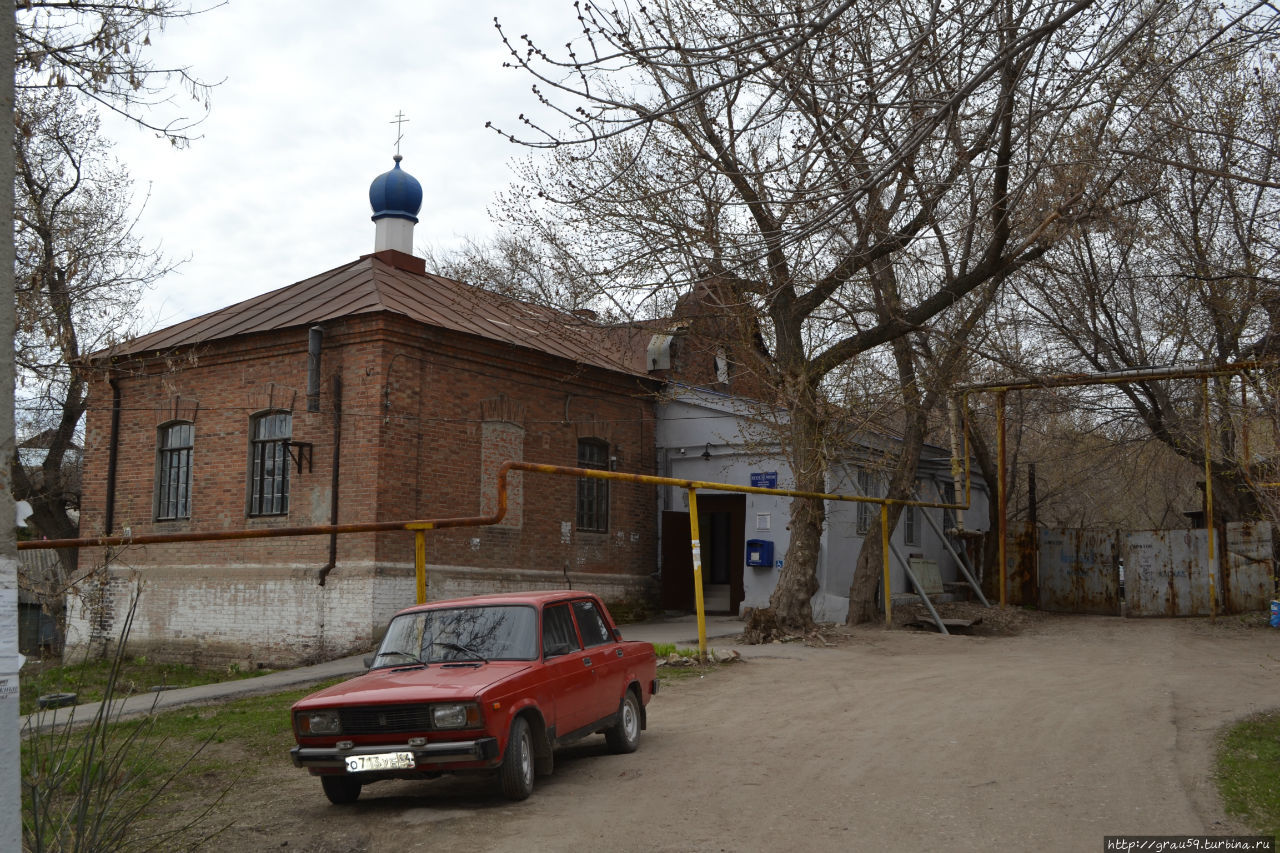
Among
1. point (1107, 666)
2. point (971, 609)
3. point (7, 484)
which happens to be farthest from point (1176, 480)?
point (7, 484)

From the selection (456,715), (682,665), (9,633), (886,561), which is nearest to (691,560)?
(886,561)

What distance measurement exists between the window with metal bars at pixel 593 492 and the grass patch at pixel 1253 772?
1365cm

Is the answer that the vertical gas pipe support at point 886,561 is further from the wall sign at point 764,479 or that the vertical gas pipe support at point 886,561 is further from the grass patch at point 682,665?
the grass patch at point 682,665

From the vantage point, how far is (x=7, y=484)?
10.6 feet

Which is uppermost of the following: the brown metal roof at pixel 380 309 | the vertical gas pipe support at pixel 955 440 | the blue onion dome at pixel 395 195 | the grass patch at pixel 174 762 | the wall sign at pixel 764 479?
the blue onion dome at pixel 395 195

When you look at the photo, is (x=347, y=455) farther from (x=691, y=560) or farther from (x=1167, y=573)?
(x=1167, y=573)

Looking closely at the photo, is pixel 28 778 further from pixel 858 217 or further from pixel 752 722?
pixel 858 217

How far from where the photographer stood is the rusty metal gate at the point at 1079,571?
23.6 m

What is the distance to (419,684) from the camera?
7594mm

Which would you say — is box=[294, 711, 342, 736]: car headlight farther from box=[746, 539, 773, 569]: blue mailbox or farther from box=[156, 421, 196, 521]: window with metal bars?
box=[746, 539, 773, 569]: blue mailbox

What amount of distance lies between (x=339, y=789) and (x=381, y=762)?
76cm

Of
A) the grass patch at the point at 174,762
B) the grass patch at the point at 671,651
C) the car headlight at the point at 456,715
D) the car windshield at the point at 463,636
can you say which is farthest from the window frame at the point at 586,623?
the grass patch at the point at 671,651

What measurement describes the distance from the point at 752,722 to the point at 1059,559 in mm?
16003

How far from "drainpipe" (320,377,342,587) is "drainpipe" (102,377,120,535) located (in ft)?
18.5
